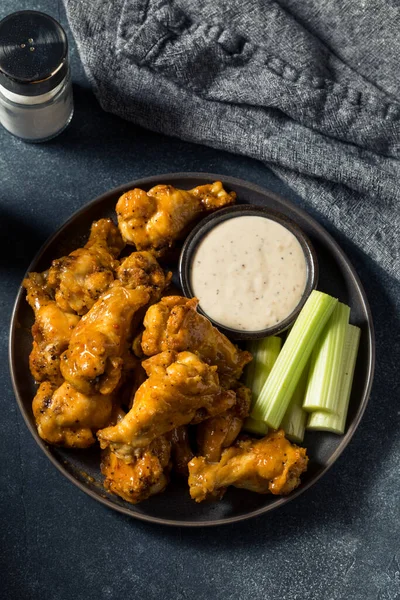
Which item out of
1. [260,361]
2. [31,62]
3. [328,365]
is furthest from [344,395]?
[31,62]

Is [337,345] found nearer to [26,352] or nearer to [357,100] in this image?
[357,100]

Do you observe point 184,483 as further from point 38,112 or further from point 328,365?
point 38,112

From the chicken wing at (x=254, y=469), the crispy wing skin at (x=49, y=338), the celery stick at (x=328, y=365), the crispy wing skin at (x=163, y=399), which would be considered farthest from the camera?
the celery stick at (x=328, y=365)

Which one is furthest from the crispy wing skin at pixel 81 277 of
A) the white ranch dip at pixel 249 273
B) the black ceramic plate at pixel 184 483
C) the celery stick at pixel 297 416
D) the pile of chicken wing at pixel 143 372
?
the celery stick at pixel 297 416

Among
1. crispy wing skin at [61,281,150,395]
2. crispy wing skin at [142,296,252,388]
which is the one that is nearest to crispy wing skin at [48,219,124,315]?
crispy wing skin at [61,281,150,395]

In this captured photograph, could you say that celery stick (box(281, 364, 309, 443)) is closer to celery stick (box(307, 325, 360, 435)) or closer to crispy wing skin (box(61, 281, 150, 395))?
celery stick (box(307, 325, 360, 435))

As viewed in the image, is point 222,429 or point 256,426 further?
point 256,426

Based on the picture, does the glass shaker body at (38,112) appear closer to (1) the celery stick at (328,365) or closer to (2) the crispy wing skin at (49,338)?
(2) the crispy wing skin at (49,338)

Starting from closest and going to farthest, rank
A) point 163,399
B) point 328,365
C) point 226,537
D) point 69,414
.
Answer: point 163,399, point 69,414, point 328,365, point 226,537
